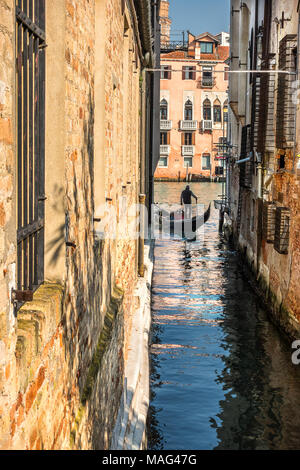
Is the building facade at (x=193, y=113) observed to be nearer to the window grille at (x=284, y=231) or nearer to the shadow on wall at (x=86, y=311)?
the window grille at (x=284, y=231)

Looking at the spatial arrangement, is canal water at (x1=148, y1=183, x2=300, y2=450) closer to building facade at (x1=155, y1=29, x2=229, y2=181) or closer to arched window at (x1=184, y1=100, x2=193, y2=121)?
building facade at (x1=155, y1=29, x2=229, y2=181)

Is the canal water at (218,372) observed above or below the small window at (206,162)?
below

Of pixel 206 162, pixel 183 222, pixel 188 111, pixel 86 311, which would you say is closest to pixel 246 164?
pixel 183 222

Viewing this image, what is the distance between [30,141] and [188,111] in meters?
54.8

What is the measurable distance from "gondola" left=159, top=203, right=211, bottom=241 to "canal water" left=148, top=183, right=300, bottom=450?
754cm

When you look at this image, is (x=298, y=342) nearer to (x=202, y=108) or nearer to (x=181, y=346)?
(x=181, y=346)

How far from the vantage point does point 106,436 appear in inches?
187

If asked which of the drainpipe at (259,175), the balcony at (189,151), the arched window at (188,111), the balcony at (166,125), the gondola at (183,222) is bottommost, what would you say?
the gondola at (183,222)

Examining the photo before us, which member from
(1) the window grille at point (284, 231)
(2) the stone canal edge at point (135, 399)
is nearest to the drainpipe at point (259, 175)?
(1) the window grille at point (284, 231)

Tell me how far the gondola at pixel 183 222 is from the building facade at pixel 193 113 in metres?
30.6

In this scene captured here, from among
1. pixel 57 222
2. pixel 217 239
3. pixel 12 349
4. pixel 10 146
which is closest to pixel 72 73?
pixel 57 222

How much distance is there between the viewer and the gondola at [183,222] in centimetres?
2552

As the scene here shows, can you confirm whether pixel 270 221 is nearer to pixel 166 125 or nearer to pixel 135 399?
pixel 135 399

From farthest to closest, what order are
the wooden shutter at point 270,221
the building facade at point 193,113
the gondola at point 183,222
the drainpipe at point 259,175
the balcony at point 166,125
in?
the building facade at point 193,113 → the balcony at point 166,125 → the gondola at point 183,222 → the drainpipe at point 259,175 → the wooden shutter at point 270,221
